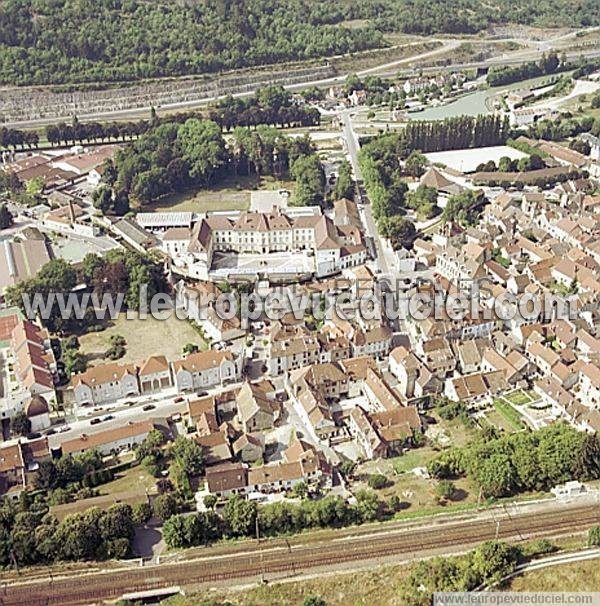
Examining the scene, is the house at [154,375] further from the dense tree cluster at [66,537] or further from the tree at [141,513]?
the dense tree cluster at [66,537]

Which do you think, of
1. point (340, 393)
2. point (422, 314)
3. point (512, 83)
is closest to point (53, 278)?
point (340, 393)

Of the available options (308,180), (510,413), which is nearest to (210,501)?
(510,413)

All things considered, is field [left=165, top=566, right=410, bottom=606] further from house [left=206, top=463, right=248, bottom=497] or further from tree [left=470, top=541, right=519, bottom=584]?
house [left=206, top=463, right=248, bottom=497]

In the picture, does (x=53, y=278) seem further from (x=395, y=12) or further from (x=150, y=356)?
(x=395, y=12)

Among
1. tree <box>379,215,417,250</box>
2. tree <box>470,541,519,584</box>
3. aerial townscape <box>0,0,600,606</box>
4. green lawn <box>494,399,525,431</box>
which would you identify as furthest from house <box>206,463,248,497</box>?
tree <box>379,215,417,250</box>

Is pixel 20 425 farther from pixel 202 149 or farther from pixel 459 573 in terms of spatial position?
pixel 202 149
